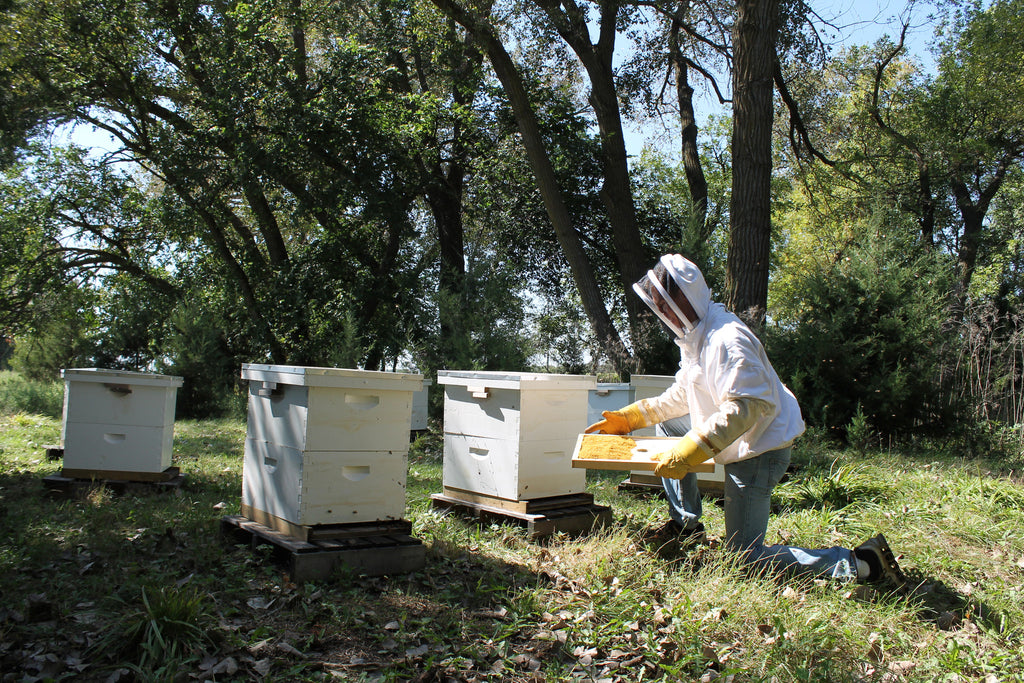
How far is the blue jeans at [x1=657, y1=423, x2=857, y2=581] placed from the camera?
357 centimetres

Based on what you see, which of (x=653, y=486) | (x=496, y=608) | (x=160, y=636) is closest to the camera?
(x=160, y=636)

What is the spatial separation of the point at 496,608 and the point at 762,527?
144cm

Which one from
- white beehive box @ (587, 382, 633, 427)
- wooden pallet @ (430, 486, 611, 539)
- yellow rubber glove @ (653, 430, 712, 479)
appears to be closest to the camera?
yellow rubber glove @ (653, 430, 712, 479)

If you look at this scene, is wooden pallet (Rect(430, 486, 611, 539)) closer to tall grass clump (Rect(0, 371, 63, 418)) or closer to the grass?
the grass

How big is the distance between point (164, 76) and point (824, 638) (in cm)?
1600

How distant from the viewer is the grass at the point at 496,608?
265 cm

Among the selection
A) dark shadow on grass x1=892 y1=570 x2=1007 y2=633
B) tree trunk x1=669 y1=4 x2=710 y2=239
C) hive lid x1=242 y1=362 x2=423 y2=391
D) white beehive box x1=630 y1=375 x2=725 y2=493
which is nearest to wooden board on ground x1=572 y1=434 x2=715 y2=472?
hive lid x1=242 y1=362 x2=423 y2=391

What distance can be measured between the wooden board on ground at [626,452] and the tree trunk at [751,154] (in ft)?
16.5

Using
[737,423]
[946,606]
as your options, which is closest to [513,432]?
[737,423]

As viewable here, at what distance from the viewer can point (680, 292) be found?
3.61 metres

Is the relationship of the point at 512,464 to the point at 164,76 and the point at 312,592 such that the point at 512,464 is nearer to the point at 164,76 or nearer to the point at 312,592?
the point at 312,592

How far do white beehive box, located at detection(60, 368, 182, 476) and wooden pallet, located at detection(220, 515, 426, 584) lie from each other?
1.94m

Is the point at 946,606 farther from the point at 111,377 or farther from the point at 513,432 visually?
the point at 111,377

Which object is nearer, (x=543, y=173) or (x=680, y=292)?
(x=680, y=292)
